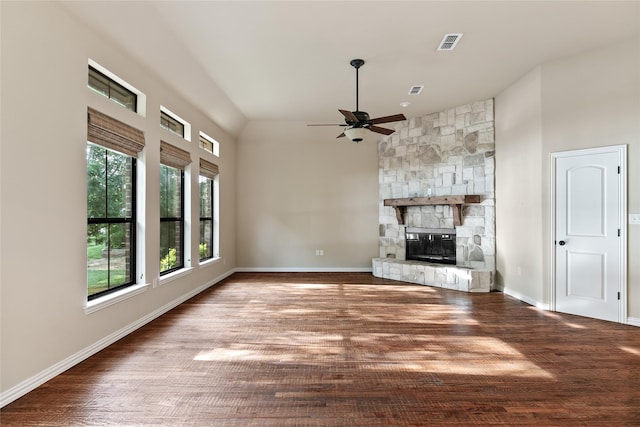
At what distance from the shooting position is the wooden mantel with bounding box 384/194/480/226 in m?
5.88

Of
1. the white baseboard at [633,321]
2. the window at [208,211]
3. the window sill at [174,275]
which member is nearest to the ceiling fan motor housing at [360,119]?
the window at [208,211]

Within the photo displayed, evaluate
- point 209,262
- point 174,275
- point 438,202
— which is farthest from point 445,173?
point 174,275

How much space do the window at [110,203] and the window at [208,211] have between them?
199 centimetres

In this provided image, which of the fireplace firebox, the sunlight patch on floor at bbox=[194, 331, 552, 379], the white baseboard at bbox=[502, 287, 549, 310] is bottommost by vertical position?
the sunlight patch on floor at bbox=[194, 331, 552, 379]

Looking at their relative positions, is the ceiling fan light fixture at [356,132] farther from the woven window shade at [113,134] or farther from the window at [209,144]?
the window at [209,144]

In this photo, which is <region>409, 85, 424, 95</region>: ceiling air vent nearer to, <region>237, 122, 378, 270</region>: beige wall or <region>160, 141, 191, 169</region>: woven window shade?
<region>237, 122, 378, 270</region>: beige wall

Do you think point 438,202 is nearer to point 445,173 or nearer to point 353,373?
point 445,173

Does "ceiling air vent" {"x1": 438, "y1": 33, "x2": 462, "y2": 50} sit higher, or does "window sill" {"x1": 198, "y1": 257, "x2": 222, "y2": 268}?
"ceiling air vent" {"x1": 438, "y1": 33, "x2": 462, "y2": 50}

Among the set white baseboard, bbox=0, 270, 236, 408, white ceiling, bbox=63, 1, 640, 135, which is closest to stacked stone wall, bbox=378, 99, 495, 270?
white ceiling, bbox=63, 1, 640, 135

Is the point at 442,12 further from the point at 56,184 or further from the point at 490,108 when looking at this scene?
the point at 56,184

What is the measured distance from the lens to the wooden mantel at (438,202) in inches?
232

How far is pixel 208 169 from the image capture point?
5855 millimetres

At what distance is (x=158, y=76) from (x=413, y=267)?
5.18m

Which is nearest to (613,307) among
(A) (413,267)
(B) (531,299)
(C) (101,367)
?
(B) (531,299)
